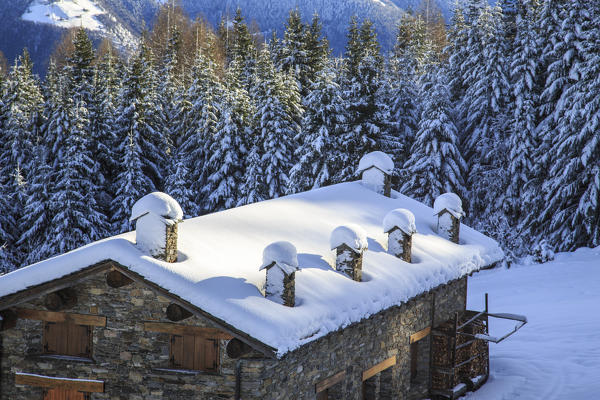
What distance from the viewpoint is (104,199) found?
123 ft

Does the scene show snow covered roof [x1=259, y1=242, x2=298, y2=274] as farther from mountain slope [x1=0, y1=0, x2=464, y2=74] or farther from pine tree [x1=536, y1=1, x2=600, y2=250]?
mountain slope [x1=0, y1=0, x2=464, y2=74]

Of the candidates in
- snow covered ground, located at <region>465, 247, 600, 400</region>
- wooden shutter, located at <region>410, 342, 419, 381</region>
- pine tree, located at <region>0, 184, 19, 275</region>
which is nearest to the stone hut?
wooden shutter, located at <region>410, 342, 419, 381</region>

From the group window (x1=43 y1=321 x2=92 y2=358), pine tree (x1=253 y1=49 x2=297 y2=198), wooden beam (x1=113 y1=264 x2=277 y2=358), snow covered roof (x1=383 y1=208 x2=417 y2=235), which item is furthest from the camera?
pine tree (x1=253 y1=49 x2=297 y2=198)

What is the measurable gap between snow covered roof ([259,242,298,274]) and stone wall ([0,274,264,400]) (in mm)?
1569

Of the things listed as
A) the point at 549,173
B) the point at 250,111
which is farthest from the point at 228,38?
the point at 549,173

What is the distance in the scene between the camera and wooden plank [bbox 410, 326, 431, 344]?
1507 cm

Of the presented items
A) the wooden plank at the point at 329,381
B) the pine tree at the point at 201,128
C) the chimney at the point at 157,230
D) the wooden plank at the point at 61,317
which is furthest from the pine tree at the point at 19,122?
the wooden plank at the point at 329,381

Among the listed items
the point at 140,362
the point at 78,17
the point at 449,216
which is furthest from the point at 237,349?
the point at 78,17

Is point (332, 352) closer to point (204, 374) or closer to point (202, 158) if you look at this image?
point (204, 374)

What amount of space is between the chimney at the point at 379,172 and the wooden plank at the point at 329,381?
855cm

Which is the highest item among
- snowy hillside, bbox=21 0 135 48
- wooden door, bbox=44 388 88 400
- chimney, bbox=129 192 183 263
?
snowy hillside, bbox=21 0 135 48

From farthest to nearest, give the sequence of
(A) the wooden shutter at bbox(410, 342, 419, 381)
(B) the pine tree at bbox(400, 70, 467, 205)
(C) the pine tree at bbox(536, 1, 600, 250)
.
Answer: (B) the pine tree at bbox(400, 70, 467, 205) < (C) the pine tree at bbox(536, 1, 600, 250) < (A) the wooden shutter at bbox(410, 342, 419, 381)

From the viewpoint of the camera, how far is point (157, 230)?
1078 centimetres

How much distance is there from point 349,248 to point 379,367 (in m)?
2.86
